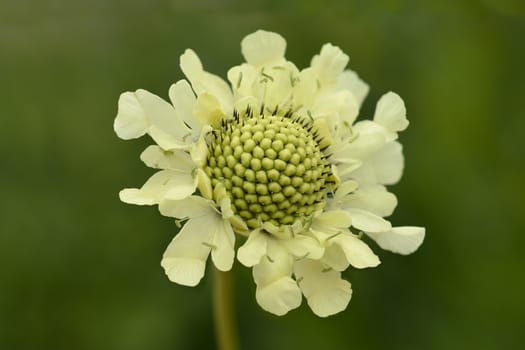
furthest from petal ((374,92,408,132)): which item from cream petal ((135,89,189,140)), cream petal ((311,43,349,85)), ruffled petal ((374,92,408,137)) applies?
cream petal ((135,89,189,140))

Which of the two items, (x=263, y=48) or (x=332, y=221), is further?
(x=263, y=48)

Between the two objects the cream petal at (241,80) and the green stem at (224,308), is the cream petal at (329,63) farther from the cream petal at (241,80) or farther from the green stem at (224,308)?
the green stem at (224,308)

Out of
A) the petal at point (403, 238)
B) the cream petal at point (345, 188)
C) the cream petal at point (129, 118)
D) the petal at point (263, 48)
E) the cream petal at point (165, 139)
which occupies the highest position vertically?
the petal at point (263, 48)

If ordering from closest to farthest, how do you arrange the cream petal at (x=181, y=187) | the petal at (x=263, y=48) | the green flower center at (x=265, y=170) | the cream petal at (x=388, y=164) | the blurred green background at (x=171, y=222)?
the cream petal at (x=181, y=187)
the green flower center at (x=265, y=170)
the petal at (x=263, y=48)
the cream petal at (x=388, y=164)
the blurred green background at (x=171, y=222)

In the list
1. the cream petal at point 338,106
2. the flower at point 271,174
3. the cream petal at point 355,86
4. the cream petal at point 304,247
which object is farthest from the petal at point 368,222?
the cream petal at point 355,86

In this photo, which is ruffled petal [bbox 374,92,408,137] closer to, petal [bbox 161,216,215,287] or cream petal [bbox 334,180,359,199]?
cream petal [bbox 334,180,359,199]

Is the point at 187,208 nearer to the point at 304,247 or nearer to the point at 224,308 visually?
the point at 304,247

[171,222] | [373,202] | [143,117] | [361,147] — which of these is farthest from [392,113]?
[171,222]
